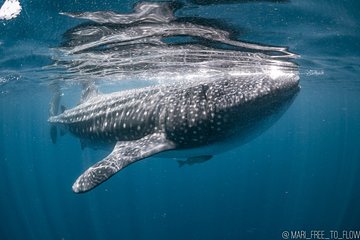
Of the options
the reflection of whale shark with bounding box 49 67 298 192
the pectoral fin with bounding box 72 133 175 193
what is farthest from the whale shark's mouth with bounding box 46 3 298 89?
the pectoral fin with bounding box 72 133 175 193

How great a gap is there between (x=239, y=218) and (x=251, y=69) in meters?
21.3

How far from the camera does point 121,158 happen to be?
20.5ft

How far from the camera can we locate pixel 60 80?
23328 millimetres

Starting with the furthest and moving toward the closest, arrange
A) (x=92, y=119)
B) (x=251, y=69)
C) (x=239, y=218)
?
(x=239, y=218) < (x=251, y=69) < (x=92, y=119)

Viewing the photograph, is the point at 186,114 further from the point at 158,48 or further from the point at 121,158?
the point at 158,48

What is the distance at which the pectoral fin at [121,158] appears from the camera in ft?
18.7

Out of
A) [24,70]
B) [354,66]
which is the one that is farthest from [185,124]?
[354,66]

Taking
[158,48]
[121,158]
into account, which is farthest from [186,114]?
[158,48]

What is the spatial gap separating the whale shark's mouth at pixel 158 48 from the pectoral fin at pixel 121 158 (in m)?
2.13

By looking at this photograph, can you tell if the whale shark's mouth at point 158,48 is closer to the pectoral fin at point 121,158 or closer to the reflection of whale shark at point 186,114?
the reflection of whale shark at point 186,114

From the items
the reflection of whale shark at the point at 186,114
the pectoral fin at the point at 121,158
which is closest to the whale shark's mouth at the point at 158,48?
the reflection of whale shark at the point at 186,114

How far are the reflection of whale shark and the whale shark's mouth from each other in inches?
22.9

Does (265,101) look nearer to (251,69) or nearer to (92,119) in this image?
(92,119)

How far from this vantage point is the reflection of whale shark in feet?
19.5
